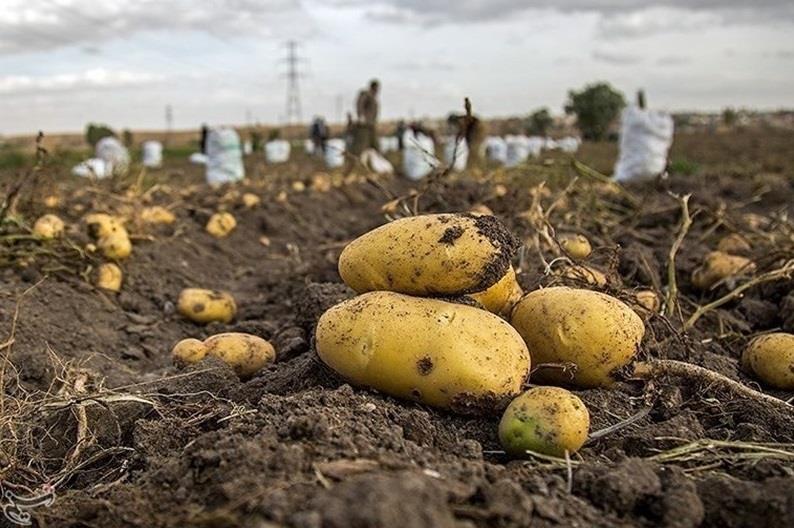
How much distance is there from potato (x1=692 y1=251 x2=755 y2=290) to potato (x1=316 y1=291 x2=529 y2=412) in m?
2.34

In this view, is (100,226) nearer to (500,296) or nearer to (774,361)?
(500,296)

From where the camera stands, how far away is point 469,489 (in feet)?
5.13

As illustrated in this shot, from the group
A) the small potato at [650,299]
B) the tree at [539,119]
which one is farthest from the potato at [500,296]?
the tree at [539,119]

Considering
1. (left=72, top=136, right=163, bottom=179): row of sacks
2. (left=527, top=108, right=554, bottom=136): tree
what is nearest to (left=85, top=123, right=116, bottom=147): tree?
(left=72, top=136, right=163, bottom=179): row of sacks

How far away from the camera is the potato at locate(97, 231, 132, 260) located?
5129mm

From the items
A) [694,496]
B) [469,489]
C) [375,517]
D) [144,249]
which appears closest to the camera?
[375,517]

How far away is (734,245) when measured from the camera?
509 centimetres

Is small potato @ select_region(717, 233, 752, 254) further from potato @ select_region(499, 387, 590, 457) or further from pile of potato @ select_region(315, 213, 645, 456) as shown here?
potato @ select_region(499, 387, 590, 457)

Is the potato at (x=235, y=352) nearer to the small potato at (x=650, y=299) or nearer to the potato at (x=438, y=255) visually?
the potato at (x=438, y=255)

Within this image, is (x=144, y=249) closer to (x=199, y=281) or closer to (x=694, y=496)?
(x=199, y=281)

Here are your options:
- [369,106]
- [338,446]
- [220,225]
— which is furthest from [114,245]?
[369,106]

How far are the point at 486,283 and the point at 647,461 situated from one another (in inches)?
28.3

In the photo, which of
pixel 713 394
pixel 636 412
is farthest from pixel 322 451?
pixel 713 394

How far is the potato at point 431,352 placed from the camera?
7.27ft
